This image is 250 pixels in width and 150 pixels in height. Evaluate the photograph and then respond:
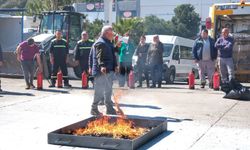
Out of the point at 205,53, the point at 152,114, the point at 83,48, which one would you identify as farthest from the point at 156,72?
the point at 152,114

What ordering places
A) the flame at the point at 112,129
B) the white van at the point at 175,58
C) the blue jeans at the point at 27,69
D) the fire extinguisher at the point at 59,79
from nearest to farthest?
the flame at the point at 112,129, the blue jeans at the point at 27,69, the fire extinguisher at the point at 59,79, the white van at the point at 175,58

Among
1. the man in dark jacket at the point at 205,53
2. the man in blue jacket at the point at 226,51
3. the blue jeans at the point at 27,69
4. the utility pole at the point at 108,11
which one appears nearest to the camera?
the man in blue jacket at the point at 226,51

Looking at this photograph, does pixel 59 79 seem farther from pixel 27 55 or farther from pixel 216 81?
pixel 216 81

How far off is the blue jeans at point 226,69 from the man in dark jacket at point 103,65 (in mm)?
5407

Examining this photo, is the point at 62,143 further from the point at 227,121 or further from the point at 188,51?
the point at 188,51

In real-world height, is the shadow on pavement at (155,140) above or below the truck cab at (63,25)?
below

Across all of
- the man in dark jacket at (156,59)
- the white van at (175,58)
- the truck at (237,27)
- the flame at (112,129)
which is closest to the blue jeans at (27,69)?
the man in dark jacket at (156,59)

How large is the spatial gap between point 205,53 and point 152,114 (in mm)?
5148

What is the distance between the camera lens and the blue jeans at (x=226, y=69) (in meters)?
14.4

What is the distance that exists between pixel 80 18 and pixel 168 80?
4.94 metres

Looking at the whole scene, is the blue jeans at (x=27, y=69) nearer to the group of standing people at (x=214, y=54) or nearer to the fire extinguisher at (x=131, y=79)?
the fire extinguisher at (x=131, y=79)

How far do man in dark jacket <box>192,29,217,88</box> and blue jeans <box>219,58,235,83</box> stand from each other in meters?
0.34

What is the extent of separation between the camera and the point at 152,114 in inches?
408

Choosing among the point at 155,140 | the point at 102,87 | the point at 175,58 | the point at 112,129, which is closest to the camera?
the point at 112,129
